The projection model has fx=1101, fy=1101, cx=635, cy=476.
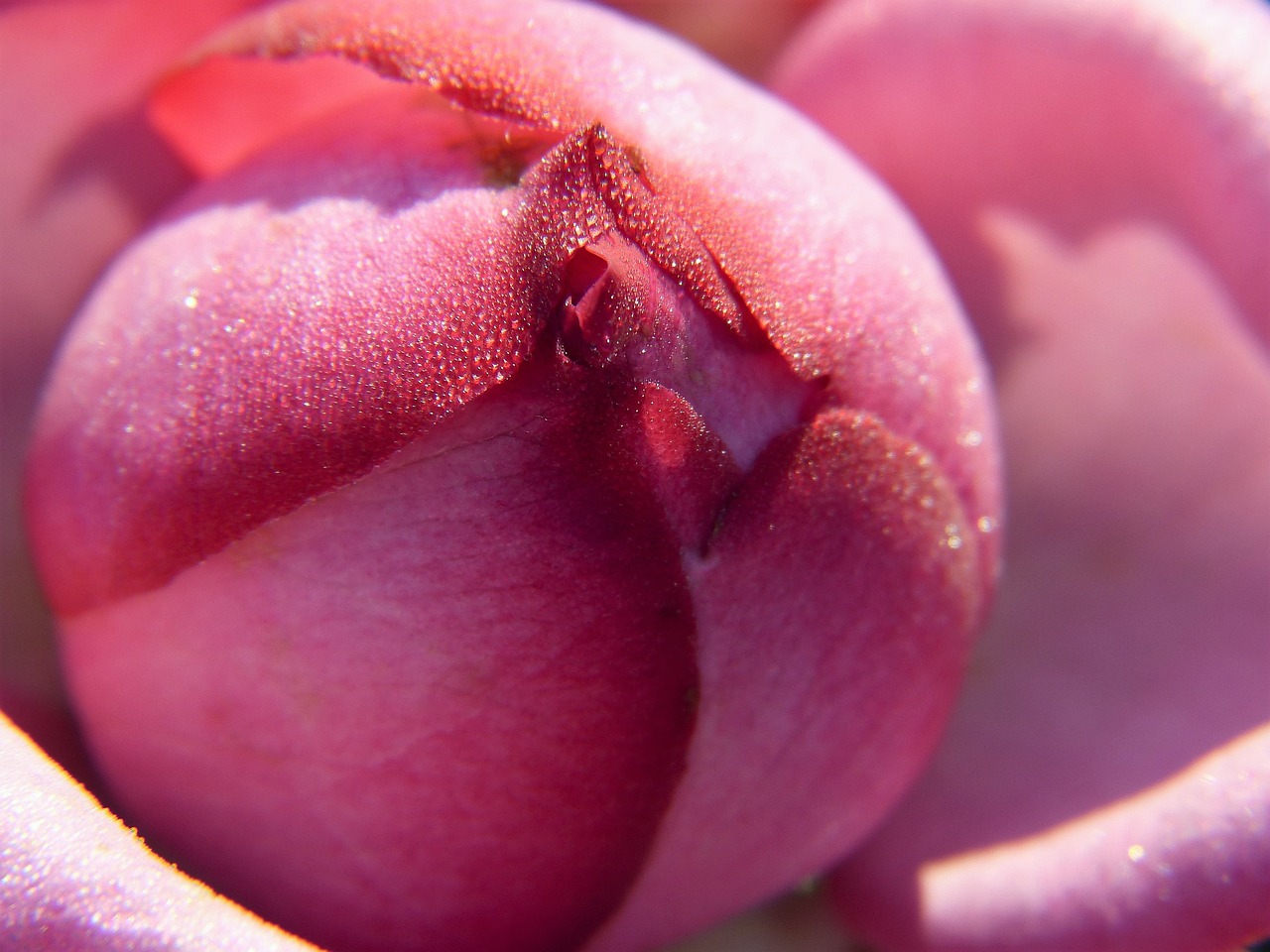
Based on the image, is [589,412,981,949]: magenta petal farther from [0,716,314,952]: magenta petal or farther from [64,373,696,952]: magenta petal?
[0,716,314,952]: magenta petal

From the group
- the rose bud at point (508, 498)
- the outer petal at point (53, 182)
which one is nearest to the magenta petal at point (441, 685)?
the rose bud at point (508, 498)

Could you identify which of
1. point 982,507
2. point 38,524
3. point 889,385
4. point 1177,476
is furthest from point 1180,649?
point 38,524

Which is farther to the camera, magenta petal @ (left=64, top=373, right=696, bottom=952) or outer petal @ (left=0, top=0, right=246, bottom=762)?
outer petal @ (left=0, top=0, right=246, bottom=762)

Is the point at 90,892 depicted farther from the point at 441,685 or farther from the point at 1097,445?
the point at 1097,445

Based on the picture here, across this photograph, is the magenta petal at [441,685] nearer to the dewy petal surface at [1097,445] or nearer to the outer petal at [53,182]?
the outer petal at [53,182]

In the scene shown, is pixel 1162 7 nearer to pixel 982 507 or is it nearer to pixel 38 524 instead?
pixel 982 507

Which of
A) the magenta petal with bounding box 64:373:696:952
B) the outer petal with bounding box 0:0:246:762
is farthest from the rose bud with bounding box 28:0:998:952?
the outer petal with bounding box 0:0:246:762
